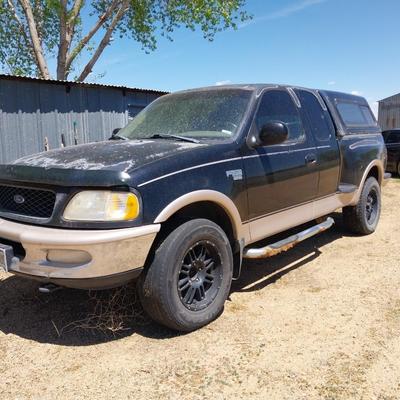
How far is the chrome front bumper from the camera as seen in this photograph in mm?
2764

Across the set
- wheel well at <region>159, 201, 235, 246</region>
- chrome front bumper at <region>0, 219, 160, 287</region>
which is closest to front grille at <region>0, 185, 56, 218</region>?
chrome front bumper at <region>0, 219, 160, 287</region>

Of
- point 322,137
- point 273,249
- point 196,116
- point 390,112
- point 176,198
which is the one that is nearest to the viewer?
point 176,198

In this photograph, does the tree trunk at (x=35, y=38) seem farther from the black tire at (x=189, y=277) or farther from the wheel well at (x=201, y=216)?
the black tire at (x=189, y=277)

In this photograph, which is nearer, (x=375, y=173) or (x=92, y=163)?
→ (x=92, y=163)

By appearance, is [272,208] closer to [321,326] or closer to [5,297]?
[321,326]

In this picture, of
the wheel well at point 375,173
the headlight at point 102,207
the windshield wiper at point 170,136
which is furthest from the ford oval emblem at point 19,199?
the wheel well at point 375,173

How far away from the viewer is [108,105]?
11.8 meters

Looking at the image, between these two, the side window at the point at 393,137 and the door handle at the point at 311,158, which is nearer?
the door handle at the point at 311,158

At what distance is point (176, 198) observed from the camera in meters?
3.08

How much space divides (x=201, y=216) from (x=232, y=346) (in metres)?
1.03

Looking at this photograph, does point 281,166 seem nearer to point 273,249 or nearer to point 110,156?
point 273,249

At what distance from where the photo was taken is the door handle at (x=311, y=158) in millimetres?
4562

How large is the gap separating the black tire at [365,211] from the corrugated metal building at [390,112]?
78.2 feet

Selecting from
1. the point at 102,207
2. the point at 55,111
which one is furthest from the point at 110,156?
the point at 55,111
